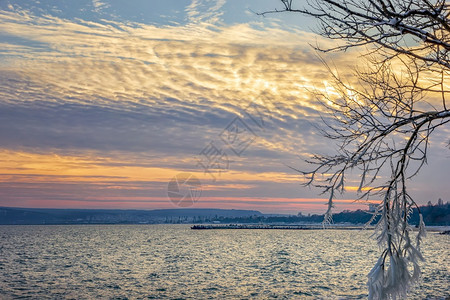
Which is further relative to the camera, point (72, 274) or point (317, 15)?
→ point (72, 274)

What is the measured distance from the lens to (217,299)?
34.6 metres

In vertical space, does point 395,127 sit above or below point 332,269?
above

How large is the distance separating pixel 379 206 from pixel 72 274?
52257 mm

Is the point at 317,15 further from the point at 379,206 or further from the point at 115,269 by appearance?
the point at 115,269

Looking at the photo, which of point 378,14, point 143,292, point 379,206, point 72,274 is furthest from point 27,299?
point 378,14

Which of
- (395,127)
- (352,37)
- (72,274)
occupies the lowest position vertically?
(72,274)

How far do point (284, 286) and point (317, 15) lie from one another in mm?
36649

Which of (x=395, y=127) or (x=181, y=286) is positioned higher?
(x=395, y=127)

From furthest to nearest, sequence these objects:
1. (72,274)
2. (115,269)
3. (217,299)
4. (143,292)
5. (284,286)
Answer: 1. (115,269)
2. (72,274)
3. (284,286)
4. (143,292)
5. (217,299)

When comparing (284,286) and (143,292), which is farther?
(284,286)

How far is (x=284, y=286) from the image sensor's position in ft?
138

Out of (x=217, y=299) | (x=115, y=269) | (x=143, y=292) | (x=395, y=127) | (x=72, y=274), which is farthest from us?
(x=115, y=269)

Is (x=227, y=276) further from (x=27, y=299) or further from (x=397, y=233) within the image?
(x=397, y=233)

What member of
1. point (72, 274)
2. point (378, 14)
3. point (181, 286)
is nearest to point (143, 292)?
point (181, 286)
